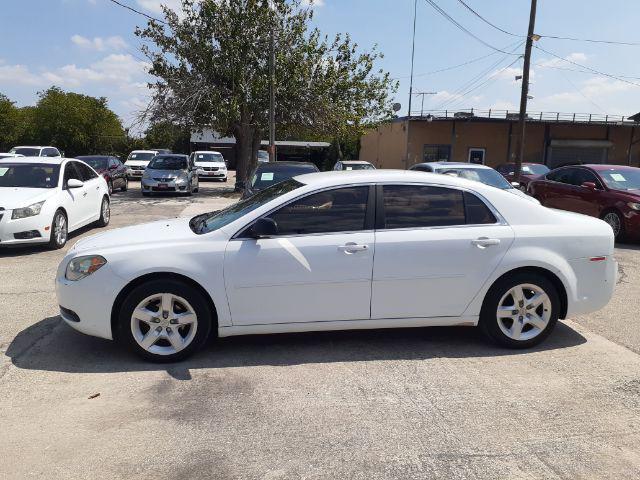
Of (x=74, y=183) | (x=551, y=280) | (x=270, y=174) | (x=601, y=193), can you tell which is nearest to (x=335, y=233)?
(x=551, y=280)

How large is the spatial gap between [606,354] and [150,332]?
386cm

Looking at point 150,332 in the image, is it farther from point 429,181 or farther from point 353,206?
point 429,181

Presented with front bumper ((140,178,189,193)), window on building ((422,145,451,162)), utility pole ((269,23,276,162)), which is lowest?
front bumper ((140,178,189,193))

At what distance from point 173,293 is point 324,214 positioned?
4.49 ft

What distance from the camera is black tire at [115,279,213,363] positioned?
4.27m

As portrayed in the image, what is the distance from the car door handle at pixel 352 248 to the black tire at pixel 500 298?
118 centimetres

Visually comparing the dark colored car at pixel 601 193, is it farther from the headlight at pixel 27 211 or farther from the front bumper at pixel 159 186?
the front bumper at pixel 159 186

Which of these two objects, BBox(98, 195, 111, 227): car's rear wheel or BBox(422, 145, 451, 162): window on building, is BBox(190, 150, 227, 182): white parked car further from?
BBox(98, 195, 111, 227): car's rear wheel

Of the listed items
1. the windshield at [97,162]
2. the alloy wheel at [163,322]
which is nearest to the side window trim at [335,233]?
the alloy wheel at [163,322]

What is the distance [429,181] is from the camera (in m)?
4.73

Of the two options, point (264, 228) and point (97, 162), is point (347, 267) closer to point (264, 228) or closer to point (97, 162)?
point (264, 228)

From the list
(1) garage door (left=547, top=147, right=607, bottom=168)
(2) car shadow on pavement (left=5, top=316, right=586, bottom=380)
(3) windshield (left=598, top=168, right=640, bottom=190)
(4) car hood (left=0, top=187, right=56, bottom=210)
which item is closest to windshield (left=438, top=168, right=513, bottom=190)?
(3) windshield (left=598, top=168, right=640, bottom=190)

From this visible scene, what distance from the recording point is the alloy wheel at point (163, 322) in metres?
4.30

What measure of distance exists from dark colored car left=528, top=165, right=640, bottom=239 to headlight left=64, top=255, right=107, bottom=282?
9.62 metres
